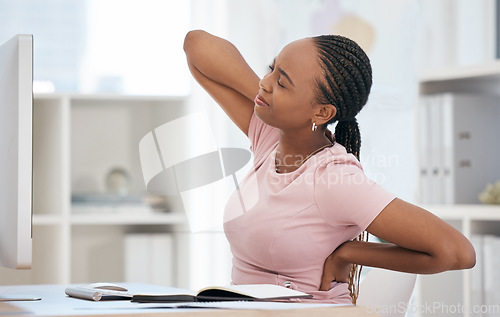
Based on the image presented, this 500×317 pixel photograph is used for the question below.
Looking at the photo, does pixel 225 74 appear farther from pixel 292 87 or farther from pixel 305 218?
pixel 305 218

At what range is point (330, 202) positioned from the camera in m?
1.25

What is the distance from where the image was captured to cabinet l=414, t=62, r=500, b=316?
7.33 feet

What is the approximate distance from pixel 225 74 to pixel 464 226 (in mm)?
1051

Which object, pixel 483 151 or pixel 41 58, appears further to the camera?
pixel 41 58

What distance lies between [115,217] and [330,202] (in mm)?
1651

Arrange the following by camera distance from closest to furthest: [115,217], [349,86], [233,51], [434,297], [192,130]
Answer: [349,86]
[233,51]
[434,297]
[115,217]
[192,130]

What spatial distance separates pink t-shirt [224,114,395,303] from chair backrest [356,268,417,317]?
135mm

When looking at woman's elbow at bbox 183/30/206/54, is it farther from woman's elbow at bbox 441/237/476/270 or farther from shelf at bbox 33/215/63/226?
shelf at bbox 33/215/63/226

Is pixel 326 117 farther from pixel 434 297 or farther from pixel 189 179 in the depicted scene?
pixel 189 179

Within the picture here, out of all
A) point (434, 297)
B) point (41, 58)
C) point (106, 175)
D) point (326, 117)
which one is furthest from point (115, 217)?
point (326, 117)

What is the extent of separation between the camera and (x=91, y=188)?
3004mm

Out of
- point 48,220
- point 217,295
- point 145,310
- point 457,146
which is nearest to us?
point 145,310

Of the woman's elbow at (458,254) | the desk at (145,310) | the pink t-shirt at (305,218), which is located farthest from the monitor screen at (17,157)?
the woman's elbow at (458,254)

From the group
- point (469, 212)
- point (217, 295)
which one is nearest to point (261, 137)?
point (217, 295)
